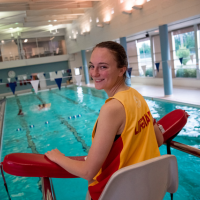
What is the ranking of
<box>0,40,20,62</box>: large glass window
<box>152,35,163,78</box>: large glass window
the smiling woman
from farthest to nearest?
<box>0,40,20,62</box>: large glass window, <box>152,35,163,78</box>: large glass window, the smiling woman

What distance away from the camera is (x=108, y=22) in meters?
12.0

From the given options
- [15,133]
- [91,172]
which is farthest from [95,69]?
[15,133]

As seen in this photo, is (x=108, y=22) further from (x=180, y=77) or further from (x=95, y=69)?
(x=95, y=69)

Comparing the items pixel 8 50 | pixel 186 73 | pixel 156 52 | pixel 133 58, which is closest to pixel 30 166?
pixel 186 73

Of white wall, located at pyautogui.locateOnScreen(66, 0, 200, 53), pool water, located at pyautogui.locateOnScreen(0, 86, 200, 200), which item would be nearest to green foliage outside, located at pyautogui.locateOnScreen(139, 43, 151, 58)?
white wall, located at pyautogui.locateOnScreen(66, 0, 200, 53)

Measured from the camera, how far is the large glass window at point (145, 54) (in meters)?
13.9

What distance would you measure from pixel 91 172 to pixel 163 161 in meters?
0.31

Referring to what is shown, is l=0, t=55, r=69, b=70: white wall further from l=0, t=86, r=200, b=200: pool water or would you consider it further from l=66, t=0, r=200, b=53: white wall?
l=0, t=86, r=200, b=200: pool water

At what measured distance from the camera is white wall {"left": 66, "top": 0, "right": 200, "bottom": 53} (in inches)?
275

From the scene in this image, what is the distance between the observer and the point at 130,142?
3.19 feet

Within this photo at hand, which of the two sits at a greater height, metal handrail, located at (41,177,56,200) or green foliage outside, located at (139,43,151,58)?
green foliage outside, located at (139,43,151,58)

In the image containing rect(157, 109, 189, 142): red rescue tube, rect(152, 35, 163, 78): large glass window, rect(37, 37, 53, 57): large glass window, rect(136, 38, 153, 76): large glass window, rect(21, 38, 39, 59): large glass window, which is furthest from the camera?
rect(37, 37, 53, 57): large glass window

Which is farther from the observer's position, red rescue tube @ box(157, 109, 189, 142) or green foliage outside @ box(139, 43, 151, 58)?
green foliage outside @ box(139, 43, 151, 58)

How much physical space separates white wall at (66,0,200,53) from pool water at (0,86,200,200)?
2.93 metres
